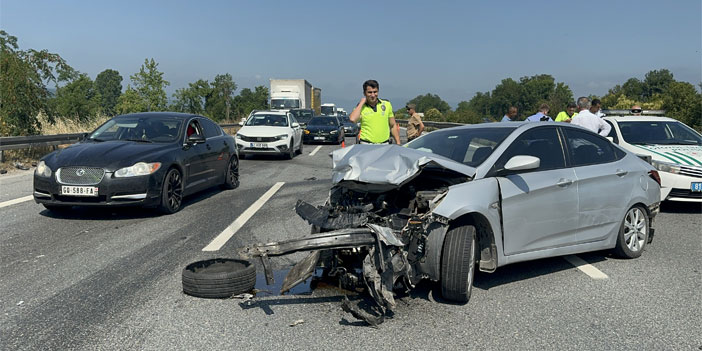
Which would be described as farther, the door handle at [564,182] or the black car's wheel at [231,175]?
the black car's wheel at [231,175]

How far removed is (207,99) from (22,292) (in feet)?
234

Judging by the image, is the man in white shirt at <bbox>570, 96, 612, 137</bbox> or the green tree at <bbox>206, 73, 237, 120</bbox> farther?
the green tree at <bbox>206, 73, 237, 120</bbox>

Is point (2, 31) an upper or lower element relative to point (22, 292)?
upper

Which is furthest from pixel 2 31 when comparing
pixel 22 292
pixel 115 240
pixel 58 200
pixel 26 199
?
pixel 22 292

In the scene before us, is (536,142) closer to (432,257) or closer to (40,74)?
(432,257)

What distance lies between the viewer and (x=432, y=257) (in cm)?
449

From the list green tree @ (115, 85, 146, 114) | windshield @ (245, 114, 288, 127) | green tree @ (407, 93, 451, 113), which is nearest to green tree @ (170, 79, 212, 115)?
green tree @ (115, 85, 146, 114)

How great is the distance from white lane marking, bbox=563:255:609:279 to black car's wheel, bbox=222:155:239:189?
271 inches

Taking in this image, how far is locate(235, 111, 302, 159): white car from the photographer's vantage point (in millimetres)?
18281

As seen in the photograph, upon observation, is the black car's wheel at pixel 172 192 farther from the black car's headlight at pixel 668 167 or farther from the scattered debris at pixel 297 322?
the black car's headlight at pixel 668 167

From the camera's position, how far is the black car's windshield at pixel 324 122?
89.8ft

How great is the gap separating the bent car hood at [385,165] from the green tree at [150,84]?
1504 inches

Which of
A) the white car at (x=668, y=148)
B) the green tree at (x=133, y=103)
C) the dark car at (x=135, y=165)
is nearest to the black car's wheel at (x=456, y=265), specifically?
the dark car at (x=135, y=165)

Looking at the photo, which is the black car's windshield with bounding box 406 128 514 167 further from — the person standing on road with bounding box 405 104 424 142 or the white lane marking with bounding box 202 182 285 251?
the person standing on road with bounding box 405 104 424 142
